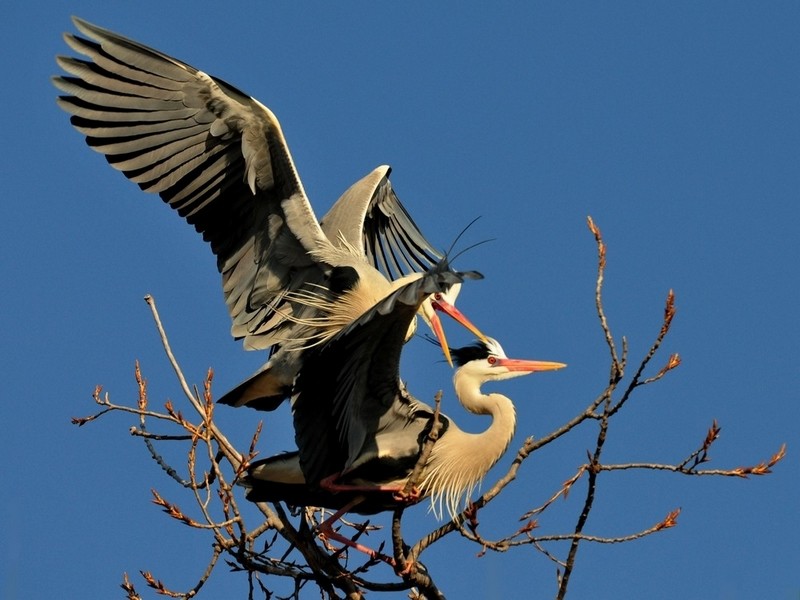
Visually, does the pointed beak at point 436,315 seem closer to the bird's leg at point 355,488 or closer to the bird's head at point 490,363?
the bird's head at point 490,363

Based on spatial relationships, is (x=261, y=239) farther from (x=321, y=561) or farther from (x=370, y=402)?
(x=321, y=561)

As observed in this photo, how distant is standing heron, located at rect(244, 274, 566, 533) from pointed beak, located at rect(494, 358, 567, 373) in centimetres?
23


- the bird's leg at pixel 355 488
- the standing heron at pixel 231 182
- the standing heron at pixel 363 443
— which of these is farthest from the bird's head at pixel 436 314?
the bird's leg at pixel 355 488

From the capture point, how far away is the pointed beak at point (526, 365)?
668 centimetres

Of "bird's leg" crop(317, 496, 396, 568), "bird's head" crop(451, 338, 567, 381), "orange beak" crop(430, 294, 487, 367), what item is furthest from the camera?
"orange beak" crop(430, 294, 487, 367)

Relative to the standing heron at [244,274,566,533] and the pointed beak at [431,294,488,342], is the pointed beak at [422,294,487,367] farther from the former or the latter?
the standing heron at [244,274,566,533]

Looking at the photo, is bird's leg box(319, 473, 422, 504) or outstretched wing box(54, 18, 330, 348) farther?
outstretched wing box(54, 18, 330, 348)

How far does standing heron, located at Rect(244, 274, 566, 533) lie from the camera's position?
6.12 m

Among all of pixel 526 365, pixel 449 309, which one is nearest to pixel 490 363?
pixel 526 365

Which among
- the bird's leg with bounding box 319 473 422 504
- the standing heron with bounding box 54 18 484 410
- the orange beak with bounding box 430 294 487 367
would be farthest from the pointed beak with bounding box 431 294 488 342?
the bird's leg with bounding box 319 473 422 504

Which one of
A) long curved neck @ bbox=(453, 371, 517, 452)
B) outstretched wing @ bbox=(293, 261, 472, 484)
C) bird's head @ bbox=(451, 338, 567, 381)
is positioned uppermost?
bird's head @ bbox=(451, 338, 567, 381)

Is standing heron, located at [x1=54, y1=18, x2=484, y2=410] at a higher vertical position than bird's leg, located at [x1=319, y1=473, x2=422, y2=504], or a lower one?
higher

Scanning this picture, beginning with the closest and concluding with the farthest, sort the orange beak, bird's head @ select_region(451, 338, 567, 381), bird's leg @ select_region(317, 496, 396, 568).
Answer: bird's leg @ select_region(317, 496, 396, 568)
bird's head @ select_region(451, 338, 567, 381)
the orange beak

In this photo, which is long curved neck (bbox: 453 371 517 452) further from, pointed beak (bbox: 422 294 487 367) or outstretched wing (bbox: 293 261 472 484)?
pointed beak (bbox: 422 294 487 367)
